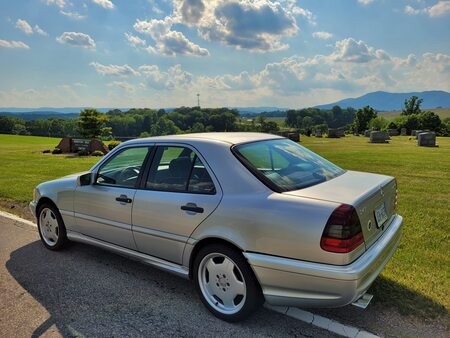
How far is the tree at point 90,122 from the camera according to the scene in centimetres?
3036

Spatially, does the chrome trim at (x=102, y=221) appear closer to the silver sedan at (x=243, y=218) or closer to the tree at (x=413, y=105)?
the silver sedan at (x=243, y=218)

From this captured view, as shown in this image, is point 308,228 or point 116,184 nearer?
point 308,228

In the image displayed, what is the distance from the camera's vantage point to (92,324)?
3.10 metres

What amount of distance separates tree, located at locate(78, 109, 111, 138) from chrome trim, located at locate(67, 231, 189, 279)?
27.8 m

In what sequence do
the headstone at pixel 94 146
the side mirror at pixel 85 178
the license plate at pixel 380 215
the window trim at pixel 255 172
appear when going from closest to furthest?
the window trim at pixel 255 172
the license plate at pixel 380 215
the side mirror at pixel 85 178
the headstone at pixel 94 146

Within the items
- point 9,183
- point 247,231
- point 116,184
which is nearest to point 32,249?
point 116,184

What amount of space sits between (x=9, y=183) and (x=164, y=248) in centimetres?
901

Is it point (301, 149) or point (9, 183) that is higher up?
point (301, 149)

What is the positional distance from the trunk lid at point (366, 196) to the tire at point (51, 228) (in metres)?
3.37

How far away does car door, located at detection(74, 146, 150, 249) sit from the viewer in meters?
3.84

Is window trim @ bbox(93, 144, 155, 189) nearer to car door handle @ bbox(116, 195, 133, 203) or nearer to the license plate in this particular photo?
car door handle @ bbox(116, 195, 133, 203)

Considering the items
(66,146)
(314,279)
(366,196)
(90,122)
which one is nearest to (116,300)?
(314,279)

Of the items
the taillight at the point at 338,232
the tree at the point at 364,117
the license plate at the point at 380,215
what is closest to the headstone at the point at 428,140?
the license plate at the point at 380,215

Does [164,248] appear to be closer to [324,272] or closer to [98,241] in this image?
[98,241]
